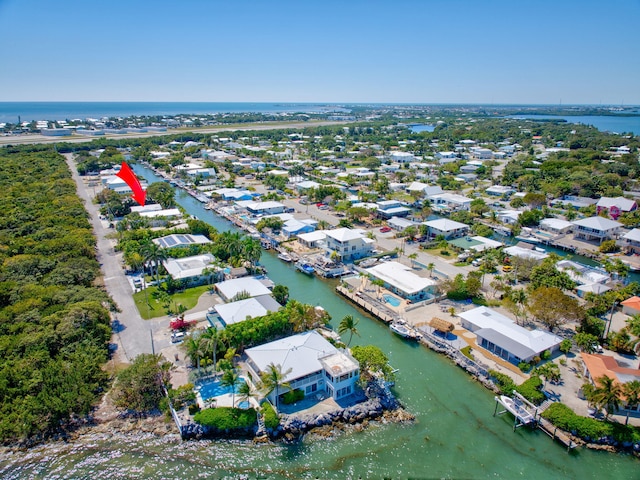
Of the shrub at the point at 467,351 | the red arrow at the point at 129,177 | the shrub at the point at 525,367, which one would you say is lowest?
the shrub at the point at 467,351

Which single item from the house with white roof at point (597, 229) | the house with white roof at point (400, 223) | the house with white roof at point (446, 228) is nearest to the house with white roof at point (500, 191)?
the house with white roof at point (597, 229)

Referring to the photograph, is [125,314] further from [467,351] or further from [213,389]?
[467,351]

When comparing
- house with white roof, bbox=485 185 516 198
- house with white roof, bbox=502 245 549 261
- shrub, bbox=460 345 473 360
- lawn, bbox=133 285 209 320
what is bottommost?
shrub, bbox=460 345 473 360

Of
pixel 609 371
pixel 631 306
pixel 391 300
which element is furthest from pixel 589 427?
pixel 631 306

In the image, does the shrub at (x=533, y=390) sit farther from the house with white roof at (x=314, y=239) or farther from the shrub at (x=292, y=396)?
the house with white roof at (x=314, y=239)

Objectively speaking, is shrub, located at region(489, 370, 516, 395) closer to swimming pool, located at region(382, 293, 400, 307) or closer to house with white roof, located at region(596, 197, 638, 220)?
swimming pool, located at region(382, 293, 400, 307)

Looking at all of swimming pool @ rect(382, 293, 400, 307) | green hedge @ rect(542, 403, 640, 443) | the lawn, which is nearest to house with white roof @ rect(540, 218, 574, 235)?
swimming pool @ rect(382, 293, 400, 307)

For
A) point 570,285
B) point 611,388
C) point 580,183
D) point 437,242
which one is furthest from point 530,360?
point 580,183
